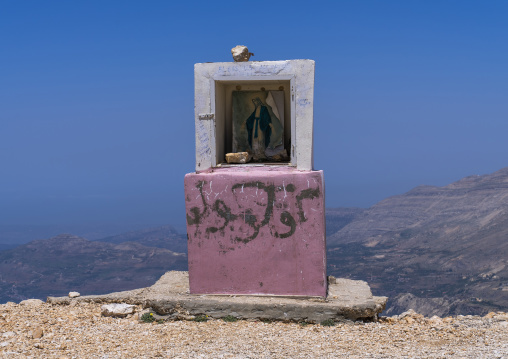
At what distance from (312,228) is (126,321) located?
9.05 feet

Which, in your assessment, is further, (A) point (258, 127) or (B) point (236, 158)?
(A) point (258, 127)

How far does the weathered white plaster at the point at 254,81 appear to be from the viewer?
8328 millimetres

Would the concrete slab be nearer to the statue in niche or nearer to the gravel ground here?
the gravel ground

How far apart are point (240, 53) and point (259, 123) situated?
46.3 inches

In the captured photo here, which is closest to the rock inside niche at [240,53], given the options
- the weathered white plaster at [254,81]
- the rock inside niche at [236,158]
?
the weathered white plaster at [254,81]

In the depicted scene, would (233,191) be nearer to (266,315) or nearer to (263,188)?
(263,188)

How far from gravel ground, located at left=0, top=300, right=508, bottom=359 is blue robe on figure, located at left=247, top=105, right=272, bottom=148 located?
2.78m

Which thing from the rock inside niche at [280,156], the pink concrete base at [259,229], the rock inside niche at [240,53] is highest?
the rock inside niche at [240,53]

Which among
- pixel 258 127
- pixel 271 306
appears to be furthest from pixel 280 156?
pixel 271 306

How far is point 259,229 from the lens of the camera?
8.41 metres

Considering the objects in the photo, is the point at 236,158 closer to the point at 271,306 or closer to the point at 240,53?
the point at 240,53

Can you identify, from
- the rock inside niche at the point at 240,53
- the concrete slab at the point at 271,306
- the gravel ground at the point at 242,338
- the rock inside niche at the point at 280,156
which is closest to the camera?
the gravel ground at the point at 242,338

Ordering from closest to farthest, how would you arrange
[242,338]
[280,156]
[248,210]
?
[242,338] → [248,210] → [280,156]

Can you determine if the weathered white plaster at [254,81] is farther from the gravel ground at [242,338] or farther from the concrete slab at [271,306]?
the gravel ground at [242,338]
